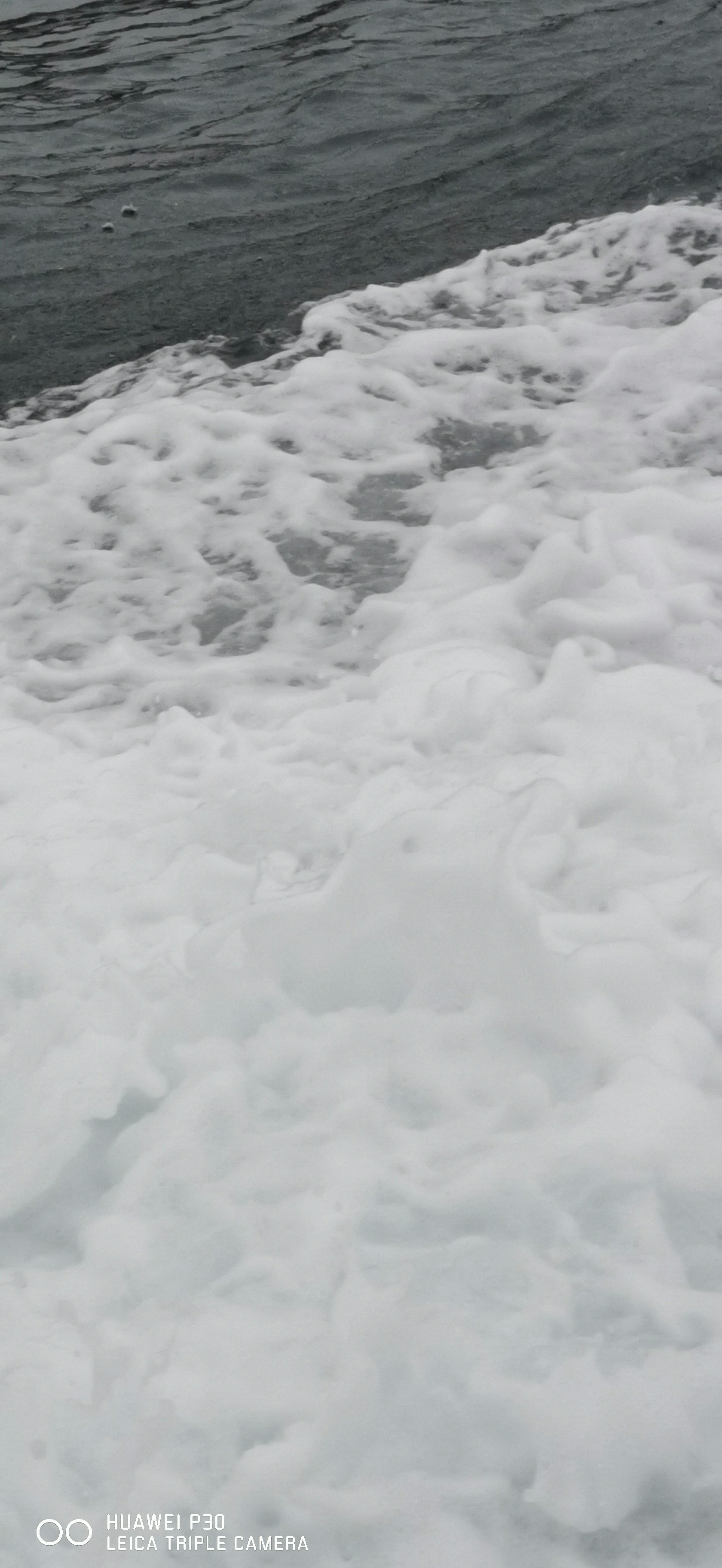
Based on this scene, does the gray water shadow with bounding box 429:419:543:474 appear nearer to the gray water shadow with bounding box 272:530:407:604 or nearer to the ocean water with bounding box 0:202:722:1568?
the ocean water with bounding box 0:202:722:1568

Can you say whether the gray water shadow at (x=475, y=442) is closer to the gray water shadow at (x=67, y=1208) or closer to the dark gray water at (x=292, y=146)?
the dark gray water at (x=292, y=146)

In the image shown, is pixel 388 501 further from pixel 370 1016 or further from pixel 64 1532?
pixel 64 1532

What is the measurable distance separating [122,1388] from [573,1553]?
2.63ft

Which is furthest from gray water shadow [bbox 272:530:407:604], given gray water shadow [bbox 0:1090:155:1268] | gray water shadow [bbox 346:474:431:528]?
gray water shadow [bbox 0:1090:155:1268]

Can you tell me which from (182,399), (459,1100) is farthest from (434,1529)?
(182,399)

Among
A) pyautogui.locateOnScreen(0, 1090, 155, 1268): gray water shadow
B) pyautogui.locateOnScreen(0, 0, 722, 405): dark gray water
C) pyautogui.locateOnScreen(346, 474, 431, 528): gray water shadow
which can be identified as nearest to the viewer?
pyautogui.locateOnScreen(0, 1090, 155, 1268): gray water shadow

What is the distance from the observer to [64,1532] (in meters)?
2.05

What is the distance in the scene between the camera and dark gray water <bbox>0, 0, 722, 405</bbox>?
6453 millimetres

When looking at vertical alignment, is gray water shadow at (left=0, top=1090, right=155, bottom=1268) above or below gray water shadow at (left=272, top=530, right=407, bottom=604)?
below

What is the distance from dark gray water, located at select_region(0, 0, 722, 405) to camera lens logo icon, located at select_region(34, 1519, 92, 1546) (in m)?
4.91

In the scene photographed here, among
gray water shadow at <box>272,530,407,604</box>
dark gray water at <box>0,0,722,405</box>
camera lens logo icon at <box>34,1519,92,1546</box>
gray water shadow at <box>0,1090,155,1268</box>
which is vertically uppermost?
dark gray water at <box>0,0,722,405</box>

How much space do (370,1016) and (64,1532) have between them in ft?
3.78

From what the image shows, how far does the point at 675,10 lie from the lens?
9383 millimetres

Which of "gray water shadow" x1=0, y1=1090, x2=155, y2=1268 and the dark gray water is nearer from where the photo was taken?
"gray water shadow" x1=0, y1=1090, x2=155, y2=1268
